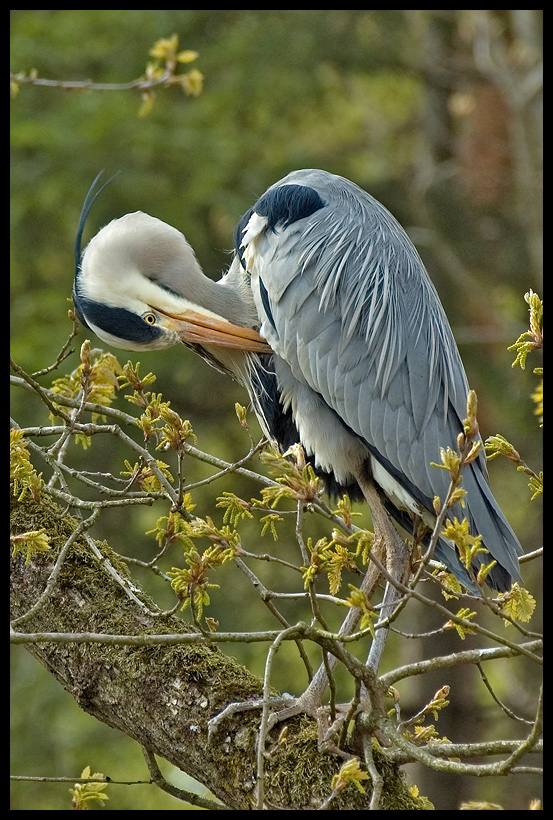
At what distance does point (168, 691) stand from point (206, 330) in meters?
1.39

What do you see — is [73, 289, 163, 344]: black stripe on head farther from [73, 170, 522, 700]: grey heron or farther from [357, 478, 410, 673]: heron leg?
[357, 478, 410, 673]: heron leg

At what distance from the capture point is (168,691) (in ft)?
8.30

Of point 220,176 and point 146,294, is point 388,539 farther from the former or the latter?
point 220,176

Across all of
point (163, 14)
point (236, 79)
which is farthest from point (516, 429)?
point (163, 14)

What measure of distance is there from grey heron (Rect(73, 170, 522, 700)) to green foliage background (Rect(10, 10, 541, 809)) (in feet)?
7.36

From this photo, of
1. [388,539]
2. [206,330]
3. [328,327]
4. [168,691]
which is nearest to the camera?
[168,691]

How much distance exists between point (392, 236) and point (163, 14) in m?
4.83

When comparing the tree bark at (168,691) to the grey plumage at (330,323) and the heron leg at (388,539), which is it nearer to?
the heron leg at (388,539)

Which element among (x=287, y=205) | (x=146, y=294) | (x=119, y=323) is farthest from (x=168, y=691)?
(x=287, y=205)

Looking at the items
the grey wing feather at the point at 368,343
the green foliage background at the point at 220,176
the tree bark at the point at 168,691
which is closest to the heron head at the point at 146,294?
the grey wing feather at the point at 368,343

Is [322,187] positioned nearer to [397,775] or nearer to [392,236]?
[392,236]

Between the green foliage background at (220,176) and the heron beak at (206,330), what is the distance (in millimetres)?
2315

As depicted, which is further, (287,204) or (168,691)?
(287,204)

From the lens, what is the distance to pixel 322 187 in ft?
11.8
